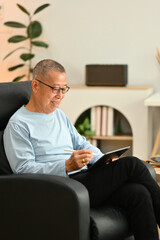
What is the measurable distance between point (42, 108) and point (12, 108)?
6.7 inches

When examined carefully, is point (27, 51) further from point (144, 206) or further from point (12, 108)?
point (144, 206)

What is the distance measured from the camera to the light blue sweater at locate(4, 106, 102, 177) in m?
2.18

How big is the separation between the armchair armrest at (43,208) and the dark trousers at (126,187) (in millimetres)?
241

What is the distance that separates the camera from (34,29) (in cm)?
476

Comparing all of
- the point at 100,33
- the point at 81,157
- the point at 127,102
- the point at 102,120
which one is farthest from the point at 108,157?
the point at 100,33

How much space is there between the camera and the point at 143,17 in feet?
14.7

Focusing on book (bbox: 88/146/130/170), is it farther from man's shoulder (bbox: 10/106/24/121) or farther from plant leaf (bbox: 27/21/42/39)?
plant leaf (bbox: 27/21/42/39)

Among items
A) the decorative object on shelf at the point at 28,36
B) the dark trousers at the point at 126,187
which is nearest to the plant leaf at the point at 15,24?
the decorative object on shelf at the point at 28,36

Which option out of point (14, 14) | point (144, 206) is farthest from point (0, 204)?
point (14, 14)

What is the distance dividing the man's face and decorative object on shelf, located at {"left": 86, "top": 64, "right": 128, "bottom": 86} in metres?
2.05

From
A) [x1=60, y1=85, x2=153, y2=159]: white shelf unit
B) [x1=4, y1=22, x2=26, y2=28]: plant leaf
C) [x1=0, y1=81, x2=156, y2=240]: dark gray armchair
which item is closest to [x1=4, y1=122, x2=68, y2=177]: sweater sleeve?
[x1=0, y1=81, x2=156, y2=240]: dark gray armchair

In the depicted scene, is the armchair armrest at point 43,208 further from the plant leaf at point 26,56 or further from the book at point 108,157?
the plant leaf at point 26,56

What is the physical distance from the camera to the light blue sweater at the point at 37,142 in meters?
2.18

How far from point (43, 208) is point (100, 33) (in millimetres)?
2965
